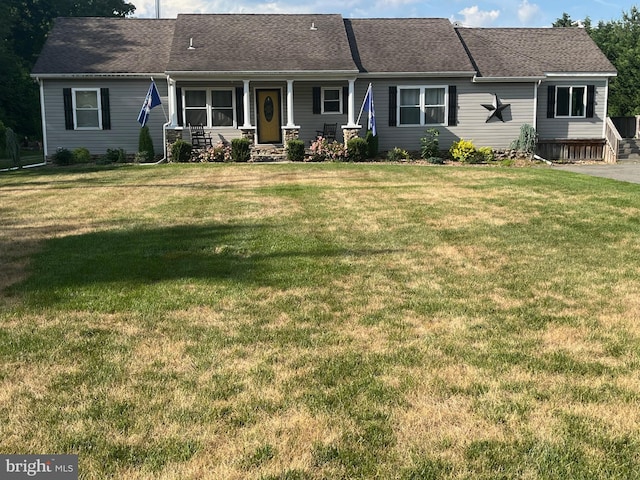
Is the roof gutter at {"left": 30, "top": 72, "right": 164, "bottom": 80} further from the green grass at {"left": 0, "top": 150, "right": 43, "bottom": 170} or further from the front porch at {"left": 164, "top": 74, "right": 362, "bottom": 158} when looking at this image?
the green grass at {"left": 0, "top": 150, "right": 43, "bottom": 170}

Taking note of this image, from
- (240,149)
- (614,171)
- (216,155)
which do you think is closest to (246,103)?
(240,149)

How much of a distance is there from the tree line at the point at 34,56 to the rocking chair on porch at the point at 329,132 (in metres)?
17.5

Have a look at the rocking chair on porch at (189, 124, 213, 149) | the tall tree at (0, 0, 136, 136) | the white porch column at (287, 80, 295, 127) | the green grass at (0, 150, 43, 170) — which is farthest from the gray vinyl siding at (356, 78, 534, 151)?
the tall tree at (0, 0, 136, 136)

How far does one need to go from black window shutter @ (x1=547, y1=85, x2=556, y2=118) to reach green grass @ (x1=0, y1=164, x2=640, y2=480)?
14.9 m

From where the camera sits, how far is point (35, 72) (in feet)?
68.0

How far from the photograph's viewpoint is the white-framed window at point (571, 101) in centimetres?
2303

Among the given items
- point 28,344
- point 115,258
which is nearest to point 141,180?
point 115,258

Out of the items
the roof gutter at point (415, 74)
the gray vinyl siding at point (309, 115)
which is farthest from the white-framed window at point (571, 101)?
the gray vinyl siding at point (309, 115)

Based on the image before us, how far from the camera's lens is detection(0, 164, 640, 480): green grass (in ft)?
9.67

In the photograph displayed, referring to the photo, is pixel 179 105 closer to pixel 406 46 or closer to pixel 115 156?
pixel 115 156

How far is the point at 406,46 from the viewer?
2305cm

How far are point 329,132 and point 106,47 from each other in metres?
8.79

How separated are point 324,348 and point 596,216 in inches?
268

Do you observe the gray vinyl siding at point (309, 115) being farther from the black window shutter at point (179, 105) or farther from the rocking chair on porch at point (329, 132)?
the black window shutter at point (179, 105)
